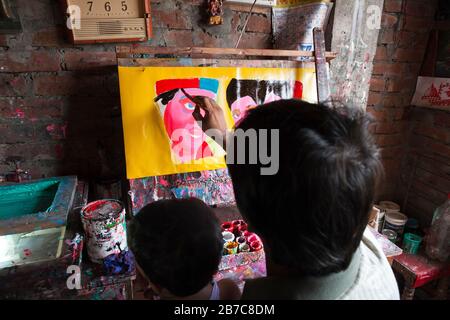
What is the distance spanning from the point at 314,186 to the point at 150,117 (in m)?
0.92

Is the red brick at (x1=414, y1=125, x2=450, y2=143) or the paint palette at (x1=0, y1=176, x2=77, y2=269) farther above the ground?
the red brick at (x1=414, y1=125, x2=450, y2=143)

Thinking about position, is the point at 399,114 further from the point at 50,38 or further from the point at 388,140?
the point at 50,38

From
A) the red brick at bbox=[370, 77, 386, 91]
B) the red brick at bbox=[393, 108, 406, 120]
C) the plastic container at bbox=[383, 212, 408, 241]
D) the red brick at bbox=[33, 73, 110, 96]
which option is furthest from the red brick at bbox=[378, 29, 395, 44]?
the red brick at bbox=[33, 73, 110, 96]

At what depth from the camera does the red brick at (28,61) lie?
3.90ft

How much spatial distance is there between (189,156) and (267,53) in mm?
602

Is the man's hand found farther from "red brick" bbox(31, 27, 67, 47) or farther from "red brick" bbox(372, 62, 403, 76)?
"red brick" bbox(372, 62, 403, 76)

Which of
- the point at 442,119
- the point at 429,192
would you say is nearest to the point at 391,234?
the point at 429,192

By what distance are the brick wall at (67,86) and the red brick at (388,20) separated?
2.55ft

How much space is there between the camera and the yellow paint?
1.18m

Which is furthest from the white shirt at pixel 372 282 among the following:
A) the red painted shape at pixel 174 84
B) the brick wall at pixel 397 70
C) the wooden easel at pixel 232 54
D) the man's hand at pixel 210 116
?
the brick wall at pixel 397 70

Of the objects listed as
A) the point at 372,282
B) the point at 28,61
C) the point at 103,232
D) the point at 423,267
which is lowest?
the point at 423,267

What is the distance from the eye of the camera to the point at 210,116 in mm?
1327

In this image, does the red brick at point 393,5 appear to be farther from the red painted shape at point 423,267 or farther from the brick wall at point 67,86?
the red painted shape at point 423,267

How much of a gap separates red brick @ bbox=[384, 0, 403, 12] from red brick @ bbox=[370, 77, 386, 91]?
0.40 m
